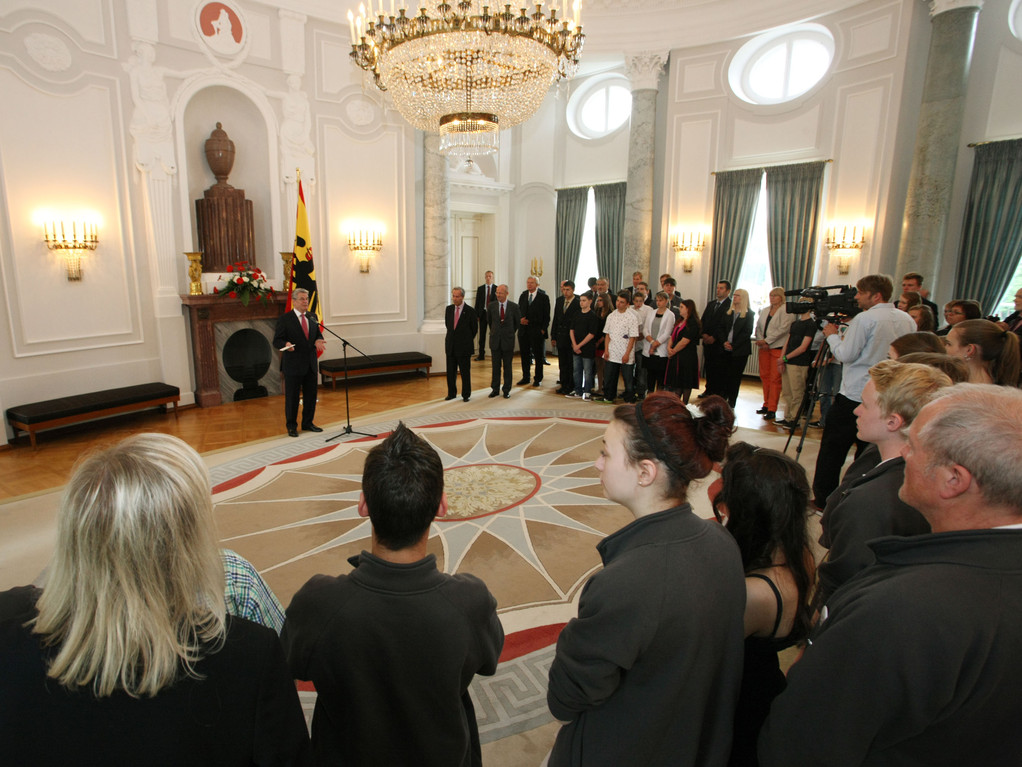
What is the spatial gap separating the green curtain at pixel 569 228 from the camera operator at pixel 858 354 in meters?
7.04

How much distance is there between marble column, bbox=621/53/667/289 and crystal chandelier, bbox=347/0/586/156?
3419 mm

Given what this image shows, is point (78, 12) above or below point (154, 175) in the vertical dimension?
above

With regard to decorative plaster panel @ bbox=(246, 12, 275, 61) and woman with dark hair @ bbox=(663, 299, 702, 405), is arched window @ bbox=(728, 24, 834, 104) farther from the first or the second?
decorative plaster panel @ bbox=(246, 12, 275, 61)

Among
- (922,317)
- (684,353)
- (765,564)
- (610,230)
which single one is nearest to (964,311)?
(922,317)

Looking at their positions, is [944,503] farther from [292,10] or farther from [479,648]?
[292,10]

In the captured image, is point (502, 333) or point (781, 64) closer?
point (502, 333)

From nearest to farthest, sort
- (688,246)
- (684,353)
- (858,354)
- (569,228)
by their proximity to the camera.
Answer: (858,354)
(684,353)
(688,246)
(569,228)

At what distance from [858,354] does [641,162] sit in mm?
5995

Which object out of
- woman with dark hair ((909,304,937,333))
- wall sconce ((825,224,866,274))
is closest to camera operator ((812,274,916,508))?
woman with dark hair ((909,304,937,333))

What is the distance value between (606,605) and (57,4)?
7.57 metres

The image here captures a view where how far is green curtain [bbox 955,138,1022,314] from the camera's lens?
6.42 m

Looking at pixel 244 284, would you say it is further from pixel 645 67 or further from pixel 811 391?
pixel 645 67

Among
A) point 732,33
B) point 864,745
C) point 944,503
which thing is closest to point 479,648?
point 864,745

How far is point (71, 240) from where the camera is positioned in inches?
232
